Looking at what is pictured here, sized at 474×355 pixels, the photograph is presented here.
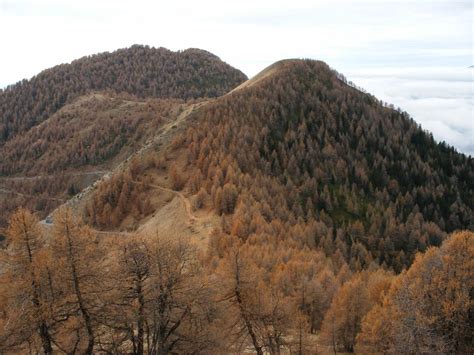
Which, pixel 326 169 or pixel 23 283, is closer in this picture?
pixel 23 283

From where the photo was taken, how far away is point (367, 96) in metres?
170

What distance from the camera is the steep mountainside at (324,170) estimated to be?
94.8m

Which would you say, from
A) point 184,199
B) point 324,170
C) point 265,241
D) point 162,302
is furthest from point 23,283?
point 324,170

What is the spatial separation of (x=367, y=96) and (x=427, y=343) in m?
146

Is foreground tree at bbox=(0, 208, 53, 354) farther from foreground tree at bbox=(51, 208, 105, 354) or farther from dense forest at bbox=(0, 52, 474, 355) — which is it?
foreground tree at bbox=(51, 208, 105, 354)

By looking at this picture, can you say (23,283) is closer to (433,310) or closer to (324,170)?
(433,310)

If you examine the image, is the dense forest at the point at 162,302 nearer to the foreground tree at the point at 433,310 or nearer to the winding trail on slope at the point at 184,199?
the foreground tree at the point at 433,310

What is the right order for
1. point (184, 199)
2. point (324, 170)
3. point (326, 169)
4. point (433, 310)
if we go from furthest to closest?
1. point (326, 169)
2. point (324, 170)
3. point (184, 199)
4. point (433, 310)

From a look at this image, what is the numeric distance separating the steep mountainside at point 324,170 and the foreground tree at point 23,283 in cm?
4818

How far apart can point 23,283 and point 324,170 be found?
337 ft

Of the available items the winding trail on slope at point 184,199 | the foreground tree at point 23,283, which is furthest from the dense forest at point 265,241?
the winding trail on slope at point 184,199

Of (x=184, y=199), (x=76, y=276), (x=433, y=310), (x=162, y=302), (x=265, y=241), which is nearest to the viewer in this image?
(x=76, y=276)

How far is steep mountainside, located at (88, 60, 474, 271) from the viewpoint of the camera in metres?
94.8

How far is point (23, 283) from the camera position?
3056 cm
